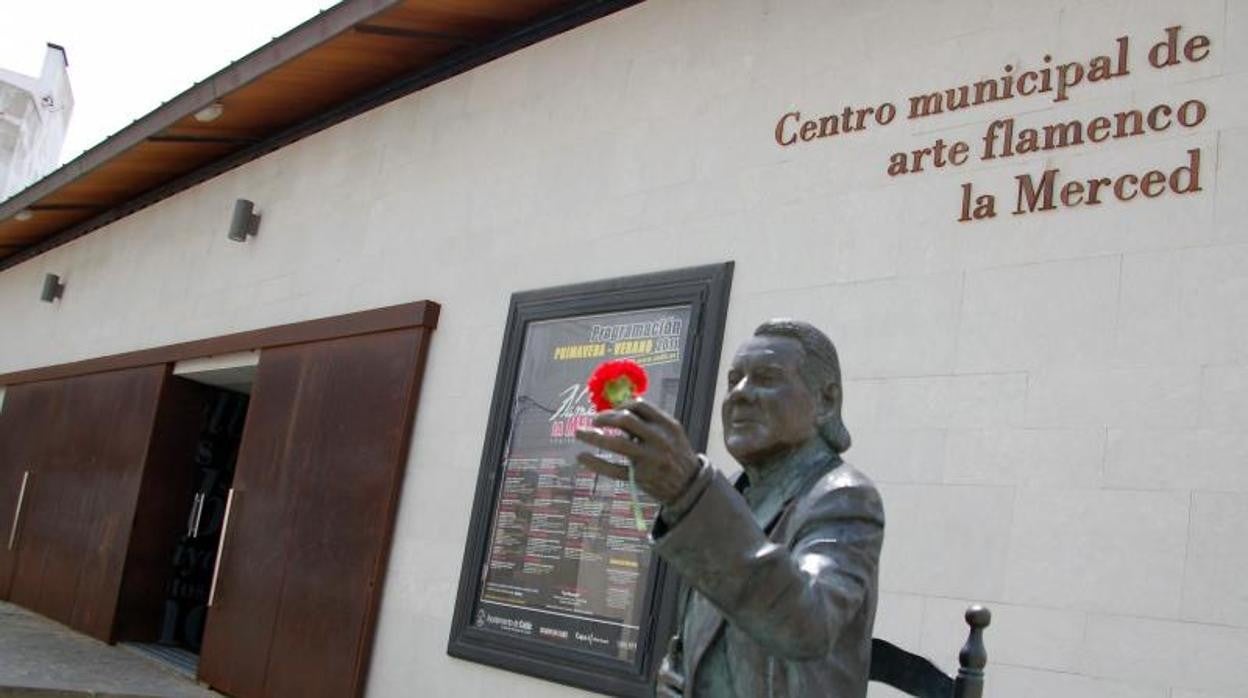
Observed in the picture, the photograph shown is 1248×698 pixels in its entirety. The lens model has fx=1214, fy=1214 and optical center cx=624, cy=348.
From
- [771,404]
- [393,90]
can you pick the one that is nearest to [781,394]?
[771,404]

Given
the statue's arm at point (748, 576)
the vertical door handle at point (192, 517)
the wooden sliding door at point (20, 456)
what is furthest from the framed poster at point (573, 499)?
the wooden sliding door at point (20, 456)

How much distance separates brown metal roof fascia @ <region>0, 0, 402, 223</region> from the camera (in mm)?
7148

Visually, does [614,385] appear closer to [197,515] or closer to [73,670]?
[73,670]

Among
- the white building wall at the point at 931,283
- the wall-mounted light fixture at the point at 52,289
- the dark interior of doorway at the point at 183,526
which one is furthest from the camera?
the wall-mounted light fixture at the point at 52,289

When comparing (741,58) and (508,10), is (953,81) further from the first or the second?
(508,10)

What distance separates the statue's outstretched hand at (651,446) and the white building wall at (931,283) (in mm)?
2508

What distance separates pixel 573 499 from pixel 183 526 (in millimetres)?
5497

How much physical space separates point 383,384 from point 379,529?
0.87 metres

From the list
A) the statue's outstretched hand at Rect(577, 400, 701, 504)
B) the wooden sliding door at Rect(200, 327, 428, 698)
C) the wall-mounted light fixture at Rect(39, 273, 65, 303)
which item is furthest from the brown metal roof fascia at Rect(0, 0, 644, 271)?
the statue's outstretched hand at Rect(577, 400, 701, 504)

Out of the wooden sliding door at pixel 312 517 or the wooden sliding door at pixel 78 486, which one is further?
the wooden sliding door at pixel 78 486

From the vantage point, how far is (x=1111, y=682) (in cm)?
354

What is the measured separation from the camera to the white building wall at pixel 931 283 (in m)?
3.59

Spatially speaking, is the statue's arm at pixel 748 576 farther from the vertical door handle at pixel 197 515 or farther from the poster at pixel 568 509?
the vertical door handle at pixel 197 515

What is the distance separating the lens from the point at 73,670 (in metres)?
7.96
